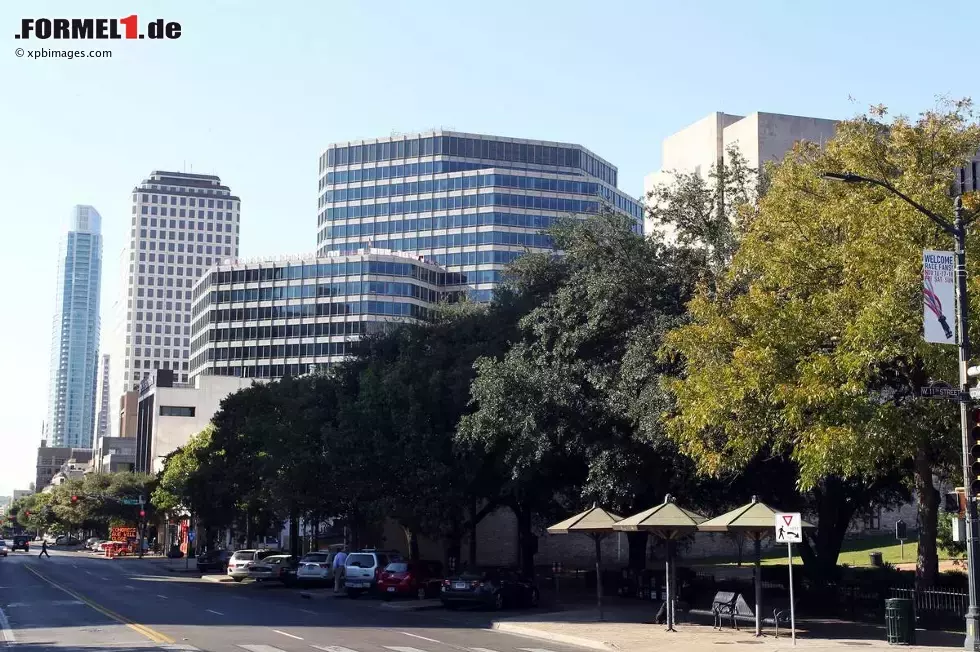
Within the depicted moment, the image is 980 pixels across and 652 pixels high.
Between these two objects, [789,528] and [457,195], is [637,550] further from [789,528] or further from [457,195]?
[457,195]

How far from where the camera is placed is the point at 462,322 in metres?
49.1

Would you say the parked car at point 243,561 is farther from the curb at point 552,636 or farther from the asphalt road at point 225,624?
the curb at point 552,636

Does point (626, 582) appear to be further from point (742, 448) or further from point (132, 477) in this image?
point (132, 477)

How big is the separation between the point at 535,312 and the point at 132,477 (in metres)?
108

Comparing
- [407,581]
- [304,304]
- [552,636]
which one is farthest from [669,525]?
[304,304]

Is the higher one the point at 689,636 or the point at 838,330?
the point at 838,330

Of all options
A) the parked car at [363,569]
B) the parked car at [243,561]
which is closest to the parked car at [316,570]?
the parked car at [363,569]

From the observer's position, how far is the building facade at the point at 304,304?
15400cm

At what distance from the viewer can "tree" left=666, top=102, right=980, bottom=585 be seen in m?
24.0

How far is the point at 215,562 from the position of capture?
232ft

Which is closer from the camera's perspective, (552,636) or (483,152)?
(552,636)

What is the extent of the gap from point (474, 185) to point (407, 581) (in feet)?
403

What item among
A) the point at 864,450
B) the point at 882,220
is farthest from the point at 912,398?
the point at 882,220

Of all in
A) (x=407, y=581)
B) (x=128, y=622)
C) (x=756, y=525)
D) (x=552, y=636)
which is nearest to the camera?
(x=756, y=525)
